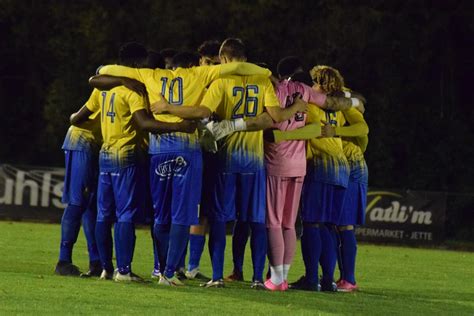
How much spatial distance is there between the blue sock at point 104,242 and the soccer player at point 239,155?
3.44 feet

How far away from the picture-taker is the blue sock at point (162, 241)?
12773 millimetres

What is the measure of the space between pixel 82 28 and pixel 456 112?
1000cm

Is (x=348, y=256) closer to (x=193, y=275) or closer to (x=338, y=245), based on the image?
(x=338, y=245)

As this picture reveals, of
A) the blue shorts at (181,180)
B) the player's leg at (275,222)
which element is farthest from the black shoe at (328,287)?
the blue shorts at (181,180)

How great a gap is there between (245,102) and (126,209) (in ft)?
4.81

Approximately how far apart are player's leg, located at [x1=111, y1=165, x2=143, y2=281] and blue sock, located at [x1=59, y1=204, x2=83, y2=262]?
3.88 feet

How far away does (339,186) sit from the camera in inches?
532

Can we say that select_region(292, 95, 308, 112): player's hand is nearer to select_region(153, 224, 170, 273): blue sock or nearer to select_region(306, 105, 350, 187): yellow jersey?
select_region(306, 105, 350, 187): yellow jersey

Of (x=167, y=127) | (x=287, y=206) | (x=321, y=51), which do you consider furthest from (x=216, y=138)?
(x=321, y=51)

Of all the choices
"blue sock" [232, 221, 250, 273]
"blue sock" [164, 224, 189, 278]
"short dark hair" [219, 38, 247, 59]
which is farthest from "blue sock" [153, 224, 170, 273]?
"short dark hair" [219, 38, 247, 59]

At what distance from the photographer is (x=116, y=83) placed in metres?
12.7

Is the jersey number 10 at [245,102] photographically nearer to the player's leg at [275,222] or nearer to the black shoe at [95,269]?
the player's leg at [275,222]

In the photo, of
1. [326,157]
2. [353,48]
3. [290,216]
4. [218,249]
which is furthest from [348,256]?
[353,48]

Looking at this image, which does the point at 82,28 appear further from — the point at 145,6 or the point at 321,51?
the point at 321,51
